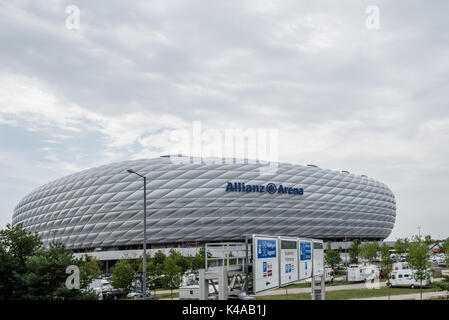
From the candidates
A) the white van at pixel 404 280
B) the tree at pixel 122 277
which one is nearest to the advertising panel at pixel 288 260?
the tree at pixel 122 277

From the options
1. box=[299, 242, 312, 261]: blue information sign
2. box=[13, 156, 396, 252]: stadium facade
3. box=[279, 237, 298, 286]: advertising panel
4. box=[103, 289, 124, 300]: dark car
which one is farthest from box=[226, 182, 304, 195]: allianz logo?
box=[279, 237, 298, 286]: advertising panel

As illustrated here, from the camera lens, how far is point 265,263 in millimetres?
12641

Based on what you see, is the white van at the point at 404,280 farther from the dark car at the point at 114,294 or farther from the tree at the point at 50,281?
the tree at the point at 50,281

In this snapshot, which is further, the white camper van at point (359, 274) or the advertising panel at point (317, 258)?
the white camper van at point (359, 274)

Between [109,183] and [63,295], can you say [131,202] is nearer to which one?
[109,183]

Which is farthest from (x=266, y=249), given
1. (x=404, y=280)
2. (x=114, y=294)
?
(x=404, y=280)

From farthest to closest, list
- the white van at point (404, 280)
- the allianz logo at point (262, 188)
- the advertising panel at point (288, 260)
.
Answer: the allianz logo at point (262, 188), the white van at point (404, 280), the advertising panel at point (288, 260)

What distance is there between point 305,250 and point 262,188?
72.4m

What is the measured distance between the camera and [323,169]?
10500cm

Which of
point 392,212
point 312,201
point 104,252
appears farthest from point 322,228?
point 104,252

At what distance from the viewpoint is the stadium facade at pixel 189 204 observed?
86.7 metres

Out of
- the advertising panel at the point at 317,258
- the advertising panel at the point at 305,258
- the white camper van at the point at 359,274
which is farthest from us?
the white camper van at the point at 359,274

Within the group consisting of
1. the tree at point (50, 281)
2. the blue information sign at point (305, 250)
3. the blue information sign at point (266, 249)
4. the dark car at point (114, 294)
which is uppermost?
the blue information sign at point (266, 249)

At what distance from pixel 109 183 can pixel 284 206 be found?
3774cm
